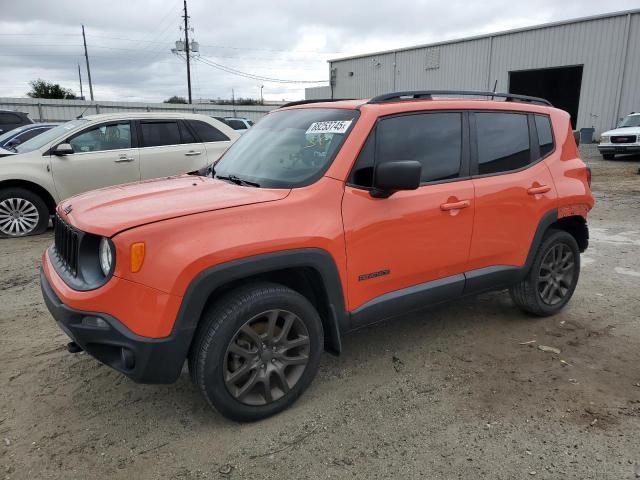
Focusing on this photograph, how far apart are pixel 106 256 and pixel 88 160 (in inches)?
215

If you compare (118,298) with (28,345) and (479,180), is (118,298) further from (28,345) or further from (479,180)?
(479,180)

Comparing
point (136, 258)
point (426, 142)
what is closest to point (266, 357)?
point (136, 258)

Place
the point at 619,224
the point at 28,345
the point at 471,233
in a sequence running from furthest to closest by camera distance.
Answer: the point at 619,224
the point at 28,345
the point at 471,233

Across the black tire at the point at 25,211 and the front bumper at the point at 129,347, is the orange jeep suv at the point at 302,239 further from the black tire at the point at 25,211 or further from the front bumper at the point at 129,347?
the black tire at the point at 25,211

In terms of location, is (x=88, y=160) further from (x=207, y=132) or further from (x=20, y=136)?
(x=20, y=136)

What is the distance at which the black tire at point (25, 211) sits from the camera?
7.00m

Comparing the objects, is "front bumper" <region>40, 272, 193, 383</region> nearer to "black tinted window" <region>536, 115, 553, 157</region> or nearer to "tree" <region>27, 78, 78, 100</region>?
"black tinted window" <region>536, 115, 553, 157</region>

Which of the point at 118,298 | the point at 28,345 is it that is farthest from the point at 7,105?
the point at 118,298

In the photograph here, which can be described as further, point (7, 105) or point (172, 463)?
point (7, 105)

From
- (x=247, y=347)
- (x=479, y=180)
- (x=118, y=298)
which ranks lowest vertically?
(x=247, y=347)

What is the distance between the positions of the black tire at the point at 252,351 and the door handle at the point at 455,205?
1.16m

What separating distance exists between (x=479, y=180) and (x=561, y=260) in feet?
4.34

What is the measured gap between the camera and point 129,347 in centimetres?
238

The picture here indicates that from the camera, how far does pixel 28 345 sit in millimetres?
3744
